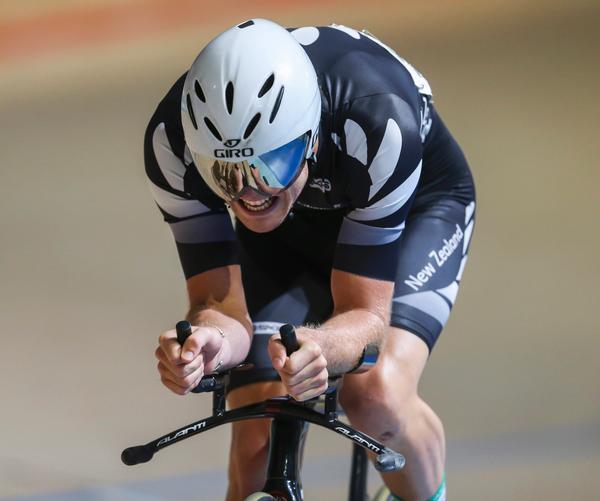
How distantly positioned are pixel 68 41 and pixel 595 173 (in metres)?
3.59

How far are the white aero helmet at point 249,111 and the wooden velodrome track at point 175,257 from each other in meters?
1.92

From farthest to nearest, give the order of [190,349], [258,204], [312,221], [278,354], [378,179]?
[312,221]
[378,179]
[258,204]
[190,349]
[278,354]

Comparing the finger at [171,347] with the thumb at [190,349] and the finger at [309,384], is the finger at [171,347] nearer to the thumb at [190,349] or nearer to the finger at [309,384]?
the thumb at [190,349]

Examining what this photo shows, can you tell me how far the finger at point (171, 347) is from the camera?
218cm

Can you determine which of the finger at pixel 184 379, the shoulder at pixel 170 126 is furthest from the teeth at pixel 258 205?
the finger at pixel 184 379

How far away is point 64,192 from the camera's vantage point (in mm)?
6039

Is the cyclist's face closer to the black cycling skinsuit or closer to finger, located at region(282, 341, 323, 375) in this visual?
the black cycling skinsuit

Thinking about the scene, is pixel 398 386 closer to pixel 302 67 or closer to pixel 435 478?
pixel 435 478

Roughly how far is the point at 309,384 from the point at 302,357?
91mm

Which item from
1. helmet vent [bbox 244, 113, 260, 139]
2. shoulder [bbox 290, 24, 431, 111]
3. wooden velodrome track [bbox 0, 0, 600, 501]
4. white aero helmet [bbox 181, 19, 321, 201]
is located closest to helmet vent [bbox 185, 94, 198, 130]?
white aero helmet [bbox 181, 19, 321, 201]

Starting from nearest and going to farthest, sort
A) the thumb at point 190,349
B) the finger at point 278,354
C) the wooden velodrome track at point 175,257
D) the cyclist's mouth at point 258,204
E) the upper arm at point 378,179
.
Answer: the finger at point 278,354 → the thumb at point 190,349 → the cyclist's mouth at point 258,204 → the upper arm at point 378,179 → the wooden velodrome track at point 175,257

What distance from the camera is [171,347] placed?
2.20 meters

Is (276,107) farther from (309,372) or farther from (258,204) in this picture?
(309,372)

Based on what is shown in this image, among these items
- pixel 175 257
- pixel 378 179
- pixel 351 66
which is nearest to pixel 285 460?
pixel 378 179
